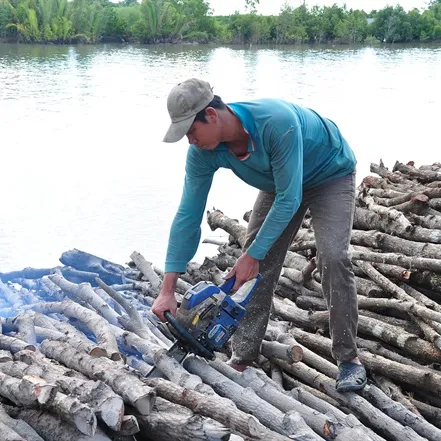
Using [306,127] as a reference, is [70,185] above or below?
below

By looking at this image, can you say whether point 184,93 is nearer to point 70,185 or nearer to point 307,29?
point 70,185

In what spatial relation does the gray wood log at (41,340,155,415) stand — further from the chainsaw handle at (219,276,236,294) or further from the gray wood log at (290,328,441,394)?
the gray wood log at (290,328,441,394)

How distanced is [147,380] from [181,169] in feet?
30.2

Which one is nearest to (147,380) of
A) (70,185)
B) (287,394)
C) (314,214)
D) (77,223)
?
(287,394)

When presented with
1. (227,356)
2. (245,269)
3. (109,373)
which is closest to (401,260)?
(227,356)

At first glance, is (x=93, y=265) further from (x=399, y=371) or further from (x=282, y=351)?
(x=399, y=371)

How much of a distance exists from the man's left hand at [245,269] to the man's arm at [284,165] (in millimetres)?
132

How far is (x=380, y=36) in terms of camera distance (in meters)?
61.7

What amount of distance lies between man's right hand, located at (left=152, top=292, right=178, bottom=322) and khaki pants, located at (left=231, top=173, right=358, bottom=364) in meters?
0.62

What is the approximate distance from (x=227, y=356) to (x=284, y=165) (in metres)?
1.59

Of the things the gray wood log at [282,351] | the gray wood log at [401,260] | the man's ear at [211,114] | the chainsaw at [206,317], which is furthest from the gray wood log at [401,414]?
the man's ear at [211,114]

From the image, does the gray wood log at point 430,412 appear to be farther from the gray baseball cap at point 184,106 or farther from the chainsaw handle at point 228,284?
the gray baseball cap at point 184,106

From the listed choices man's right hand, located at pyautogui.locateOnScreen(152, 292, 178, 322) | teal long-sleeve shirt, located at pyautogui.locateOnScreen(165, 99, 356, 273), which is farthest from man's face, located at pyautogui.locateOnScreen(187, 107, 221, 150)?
man's right hand, located at pyautogui.locateOnScreen(152, 292, 178, 322)

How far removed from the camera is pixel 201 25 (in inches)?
2446
